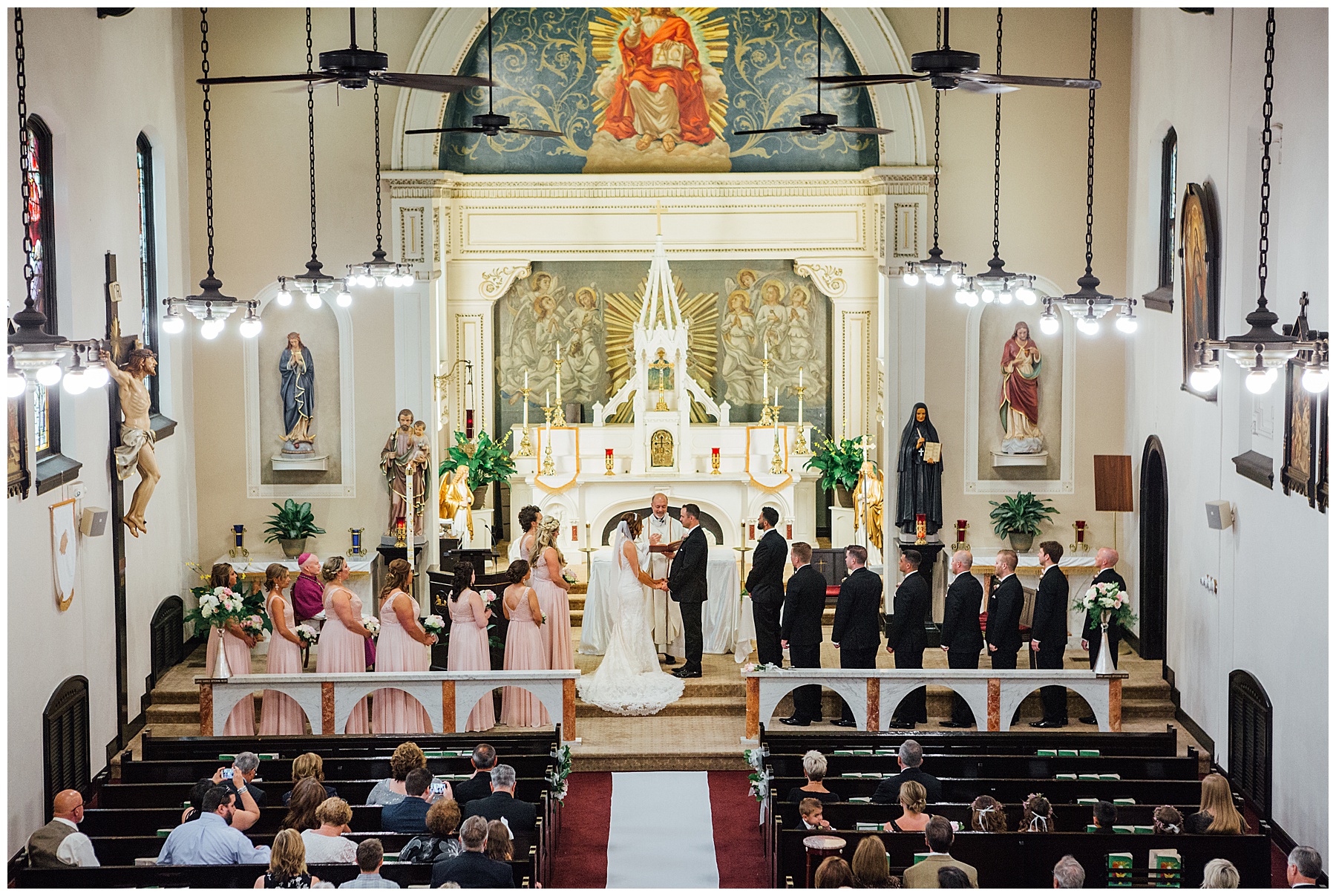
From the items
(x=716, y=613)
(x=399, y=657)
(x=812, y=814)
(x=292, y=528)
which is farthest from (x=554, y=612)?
(x=812, y=814)

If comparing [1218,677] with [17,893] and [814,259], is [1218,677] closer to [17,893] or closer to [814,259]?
[814,259]

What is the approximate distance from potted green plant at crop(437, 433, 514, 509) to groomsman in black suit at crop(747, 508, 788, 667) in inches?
166

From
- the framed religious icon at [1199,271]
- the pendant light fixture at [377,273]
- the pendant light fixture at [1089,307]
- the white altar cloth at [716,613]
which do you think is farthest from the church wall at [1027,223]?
the pendant light fixture at [377,273]

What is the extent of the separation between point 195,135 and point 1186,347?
951cm

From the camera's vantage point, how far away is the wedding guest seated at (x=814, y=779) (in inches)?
347

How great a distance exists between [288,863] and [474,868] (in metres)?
0.85

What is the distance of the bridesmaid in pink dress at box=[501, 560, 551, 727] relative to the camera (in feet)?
40.4

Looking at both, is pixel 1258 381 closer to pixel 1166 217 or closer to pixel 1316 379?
pixel 1316 379

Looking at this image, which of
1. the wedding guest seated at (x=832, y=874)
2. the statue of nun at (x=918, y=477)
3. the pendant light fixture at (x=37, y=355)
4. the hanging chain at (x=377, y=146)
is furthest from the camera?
the statue of nun at (x=918, y=477)

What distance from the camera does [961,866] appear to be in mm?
Result: 7238

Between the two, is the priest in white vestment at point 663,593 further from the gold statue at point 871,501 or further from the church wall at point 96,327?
the church wall at point 96,327

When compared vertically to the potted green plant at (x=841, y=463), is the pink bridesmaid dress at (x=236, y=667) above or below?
below

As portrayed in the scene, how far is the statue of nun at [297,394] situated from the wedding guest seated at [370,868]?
882cm

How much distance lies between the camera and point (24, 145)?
9102mm
